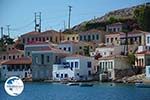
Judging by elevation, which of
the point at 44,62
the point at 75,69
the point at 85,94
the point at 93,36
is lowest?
the point at 85,94

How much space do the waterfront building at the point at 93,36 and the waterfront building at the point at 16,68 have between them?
218cm

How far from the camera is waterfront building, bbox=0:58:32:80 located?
13109 millimetres

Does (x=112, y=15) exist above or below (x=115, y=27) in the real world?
above

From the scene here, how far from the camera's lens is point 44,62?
12961 millimetres

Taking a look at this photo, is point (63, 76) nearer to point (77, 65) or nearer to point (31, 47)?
point (77, 65)

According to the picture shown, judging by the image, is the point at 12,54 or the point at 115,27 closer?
the point at 12,54

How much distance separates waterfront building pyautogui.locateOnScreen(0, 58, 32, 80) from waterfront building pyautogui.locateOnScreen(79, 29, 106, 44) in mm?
2176

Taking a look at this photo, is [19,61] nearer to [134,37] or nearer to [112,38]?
[112,38]

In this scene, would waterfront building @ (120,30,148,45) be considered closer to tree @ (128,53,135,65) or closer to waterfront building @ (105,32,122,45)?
waterfront building @ (105,32,122,45)

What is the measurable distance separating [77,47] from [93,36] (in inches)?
35.9

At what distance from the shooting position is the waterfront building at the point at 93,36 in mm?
14430

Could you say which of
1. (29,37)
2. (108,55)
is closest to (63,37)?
(29,37)

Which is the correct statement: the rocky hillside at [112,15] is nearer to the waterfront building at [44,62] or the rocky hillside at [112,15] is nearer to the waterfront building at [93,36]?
the waterfront building at [93,36]

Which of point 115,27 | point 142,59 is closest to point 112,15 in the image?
point 115,27
